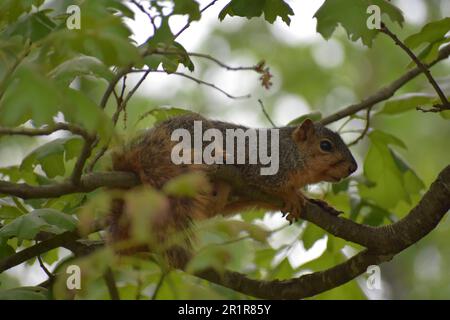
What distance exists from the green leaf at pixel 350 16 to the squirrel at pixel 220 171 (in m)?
0.65

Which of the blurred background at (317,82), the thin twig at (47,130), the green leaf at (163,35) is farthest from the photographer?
the blurred background at (317,82)

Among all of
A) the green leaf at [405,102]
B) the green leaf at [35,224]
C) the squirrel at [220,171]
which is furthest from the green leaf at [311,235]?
the green leaf at [35,224]

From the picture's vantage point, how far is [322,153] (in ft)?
11.4

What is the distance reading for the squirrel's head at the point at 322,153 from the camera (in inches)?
134

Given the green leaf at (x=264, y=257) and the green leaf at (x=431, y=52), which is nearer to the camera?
the green leaf at (x=431, y=52)

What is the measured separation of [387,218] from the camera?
349 cm

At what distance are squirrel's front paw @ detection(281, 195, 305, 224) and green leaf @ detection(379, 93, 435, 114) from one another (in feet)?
2.20

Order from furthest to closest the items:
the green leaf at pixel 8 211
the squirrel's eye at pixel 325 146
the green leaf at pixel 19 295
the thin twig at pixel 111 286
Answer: the squirrel's eye at pixel 325 146
the thin twig at pixel 111 286
the green leaf at pixel 8 211
the green leaf at pixel 19 295

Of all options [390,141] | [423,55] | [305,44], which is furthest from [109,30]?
[305,44]

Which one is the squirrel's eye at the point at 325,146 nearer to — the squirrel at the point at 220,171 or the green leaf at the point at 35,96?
the squirrel at the point at 220,171

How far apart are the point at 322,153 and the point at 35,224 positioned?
1.59 metres

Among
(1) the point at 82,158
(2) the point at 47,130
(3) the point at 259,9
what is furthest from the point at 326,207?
(2) the point at 47,130
